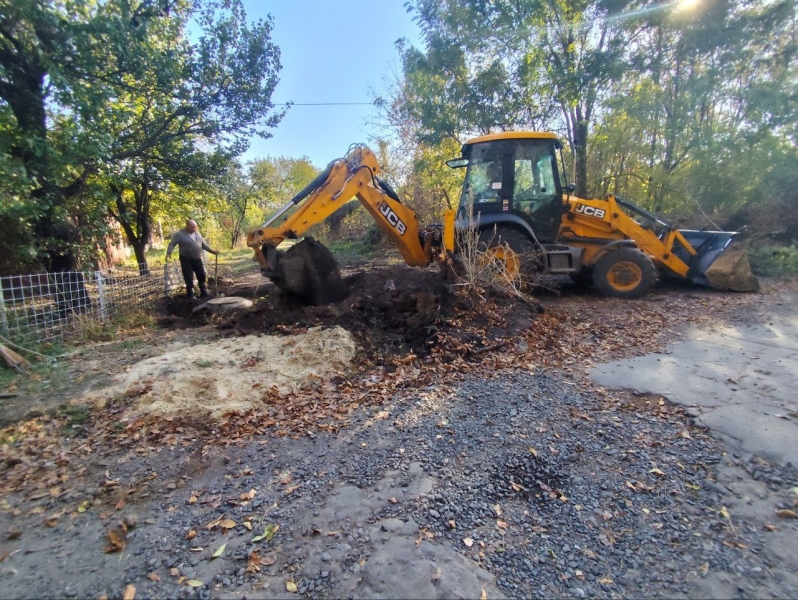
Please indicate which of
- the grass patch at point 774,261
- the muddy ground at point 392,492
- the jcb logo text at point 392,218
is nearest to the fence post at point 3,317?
the muddy ground at point 392,492

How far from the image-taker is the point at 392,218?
7.58m

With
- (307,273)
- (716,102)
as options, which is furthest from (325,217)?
(716,102)

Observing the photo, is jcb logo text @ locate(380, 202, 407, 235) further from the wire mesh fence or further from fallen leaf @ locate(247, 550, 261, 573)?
fallen leaf @ locate(247, 550, 261, 573)

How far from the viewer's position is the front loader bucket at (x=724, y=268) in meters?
7.77

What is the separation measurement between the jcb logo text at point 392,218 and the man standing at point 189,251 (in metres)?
3.73

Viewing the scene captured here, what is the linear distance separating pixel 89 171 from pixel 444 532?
8.28 meters

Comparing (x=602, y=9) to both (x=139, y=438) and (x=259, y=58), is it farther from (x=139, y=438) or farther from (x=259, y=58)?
(x=139, y=438)

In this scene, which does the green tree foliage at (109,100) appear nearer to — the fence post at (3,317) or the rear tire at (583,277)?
the fence post at (3,317)

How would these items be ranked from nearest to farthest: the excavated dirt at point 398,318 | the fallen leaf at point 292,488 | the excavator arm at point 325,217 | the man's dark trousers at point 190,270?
1. the fallen leaf at point 292,488
2. the excavated dirt at point 398,318
3. the excavator arm at point 325,217
4. the man's dark trousers at point 190,270

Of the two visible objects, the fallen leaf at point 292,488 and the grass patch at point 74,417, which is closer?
the fallen leaf at point 292,488

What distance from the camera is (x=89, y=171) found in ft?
24.2

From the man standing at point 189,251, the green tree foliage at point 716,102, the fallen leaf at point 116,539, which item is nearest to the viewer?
the fallen leaf at point 116,539

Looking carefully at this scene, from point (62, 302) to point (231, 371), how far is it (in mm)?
3738

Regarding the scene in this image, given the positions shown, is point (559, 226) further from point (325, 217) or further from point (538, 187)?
point (325, 217)
